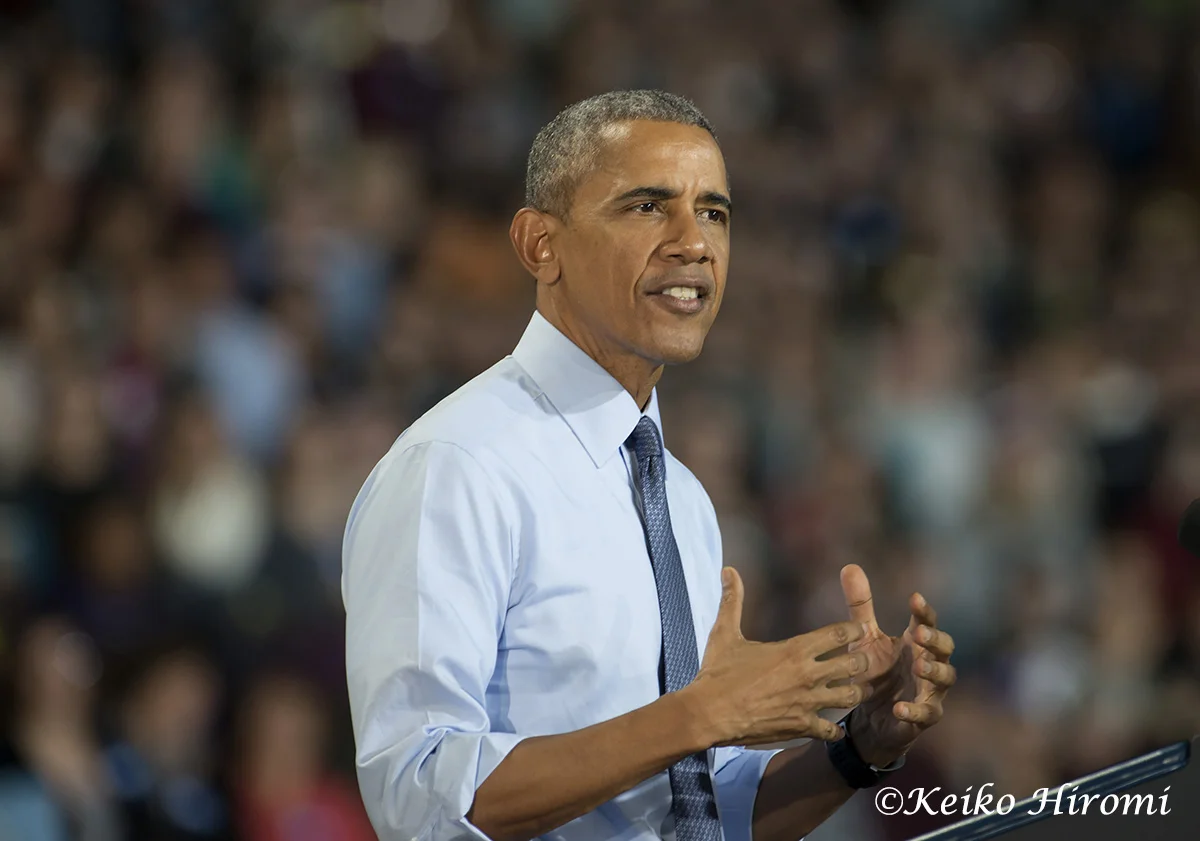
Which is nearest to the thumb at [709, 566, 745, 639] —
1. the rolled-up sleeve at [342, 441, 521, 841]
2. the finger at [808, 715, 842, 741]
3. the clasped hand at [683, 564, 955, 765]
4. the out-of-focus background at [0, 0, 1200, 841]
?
the clasped hand at [683, 564, 955, 765]

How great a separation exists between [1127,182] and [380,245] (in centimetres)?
270

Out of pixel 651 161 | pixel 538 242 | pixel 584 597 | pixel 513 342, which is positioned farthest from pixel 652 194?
pixel 513 342

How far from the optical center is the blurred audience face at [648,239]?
1668 mm

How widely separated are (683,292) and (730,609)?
394 millimetres

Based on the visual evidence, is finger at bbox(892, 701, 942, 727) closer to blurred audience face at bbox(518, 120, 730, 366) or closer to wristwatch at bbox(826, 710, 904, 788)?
wristwatch at bbox(826, 710, 904, 788)

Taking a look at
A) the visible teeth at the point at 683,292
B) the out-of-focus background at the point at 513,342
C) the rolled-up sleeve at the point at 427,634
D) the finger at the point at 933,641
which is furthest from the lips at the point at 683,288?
the out-of-focus background at the point at 513,342

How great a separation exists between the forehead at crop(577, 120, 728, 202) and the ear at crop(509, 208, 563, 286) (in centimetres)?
8

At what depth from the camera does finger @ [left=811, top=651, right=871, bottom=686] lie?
1.38m

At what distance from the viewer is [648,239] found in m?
1.67

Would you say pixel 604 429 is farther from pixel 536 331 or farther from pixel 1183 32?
pixel 1183 32

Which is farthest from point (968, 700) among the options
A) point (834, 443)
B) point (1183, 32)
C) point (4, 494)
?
point (1183, 32)

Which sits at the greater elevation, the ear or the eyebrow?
the eyebrow

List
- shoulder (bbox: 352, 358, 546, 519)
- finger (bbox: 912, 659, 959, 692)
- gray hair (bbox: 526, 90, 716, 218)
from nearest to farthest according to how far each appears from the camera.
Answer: shoulder (bbox: 352, 358, 546, 519)
finger (bbox: 912, 659, 959, 692)
gray hair (bbox: 526, 90, 716, 218)

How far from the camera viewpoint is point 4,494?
4008 mm
